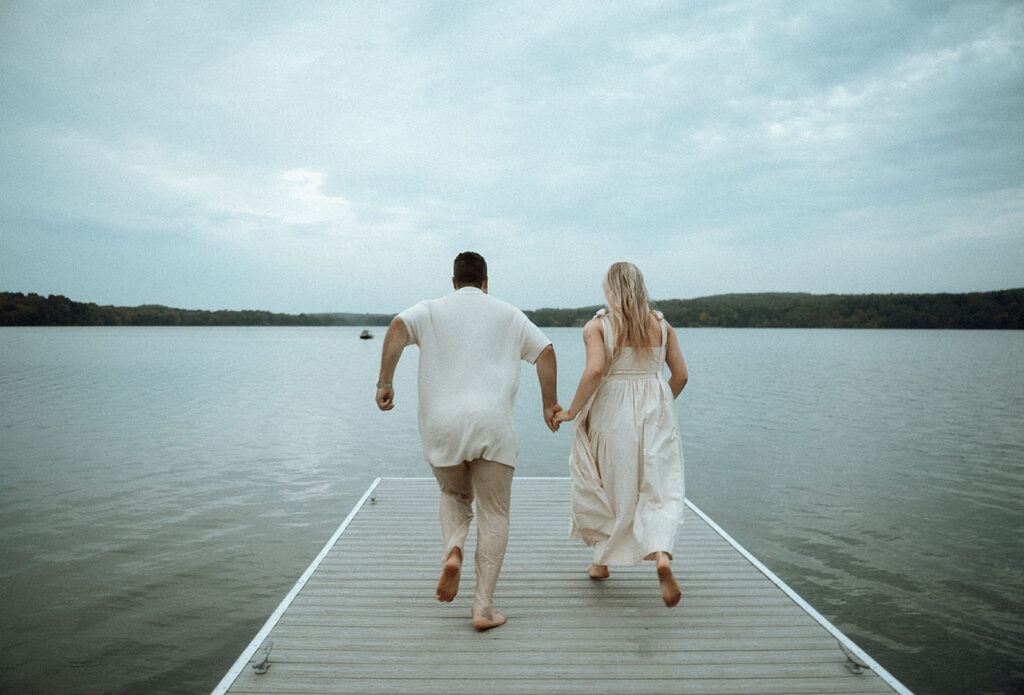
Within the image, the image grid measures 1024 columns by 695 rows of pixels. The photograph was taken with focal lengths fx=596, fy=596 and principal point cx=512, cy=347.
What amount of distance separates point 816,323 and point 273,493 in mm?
97543

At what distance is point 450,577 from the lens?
3.06 m

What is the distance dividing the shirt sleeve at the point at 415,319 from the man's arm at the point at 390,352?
2cm

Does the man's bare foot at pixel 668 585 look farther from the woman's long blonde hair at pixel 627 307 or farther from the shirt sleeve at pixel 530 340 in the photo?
the shirt sleeve at pixel 530 340

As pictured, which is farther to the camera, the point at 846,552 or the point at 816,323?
the point at 816,323

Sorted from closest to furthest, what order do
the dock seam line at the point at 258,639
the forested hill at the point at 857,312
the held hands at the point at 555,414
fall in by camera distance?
the dock seam line at the point at 258,639 < the held hands at the point at 555,414 < the forested hill at the point at 857,312

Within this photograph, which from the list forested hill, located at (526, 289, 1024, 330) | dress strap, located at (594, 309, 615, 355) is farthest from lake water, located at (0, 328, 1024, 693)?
forested hill, located at (526, 289, 1024, 330)

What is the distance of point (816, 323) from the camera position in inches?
3656

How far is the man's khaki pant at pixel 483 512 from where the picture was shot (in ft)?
10.5

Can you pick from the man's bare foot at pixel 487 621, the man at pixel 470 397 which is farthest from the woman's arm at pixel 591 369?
the man's bare foot at pixel 487 621

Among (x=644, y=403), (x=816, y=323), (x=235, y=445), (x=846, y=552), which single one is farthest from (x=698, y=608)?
(x=816, y=323)

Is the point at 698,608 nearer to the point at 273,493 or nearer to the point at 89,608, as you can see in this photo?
the point at 89,608

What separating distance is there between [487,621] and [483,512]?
0.58m

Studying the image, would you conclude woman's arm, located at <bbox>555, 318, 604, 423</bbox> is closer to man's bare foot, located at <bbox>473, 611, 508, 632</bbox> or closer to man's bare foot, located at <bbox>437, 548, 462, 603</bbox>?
man's bare foot, located at <bbox>437, 548, 462, 603</bbox>

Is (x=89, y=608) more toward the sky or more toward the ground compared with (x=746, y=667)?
more toward the ground
